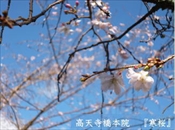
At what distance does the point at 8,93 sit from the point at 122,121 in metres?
2.60

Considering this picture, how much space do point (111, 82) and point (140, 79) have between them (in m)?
0.11

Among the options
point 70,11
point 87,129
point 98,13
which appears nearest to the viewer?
point 70,11

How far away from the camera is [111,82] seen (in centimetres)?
102

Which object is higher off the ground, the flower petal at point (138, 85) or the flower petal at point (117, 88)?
the flower petal at point (117, 88)

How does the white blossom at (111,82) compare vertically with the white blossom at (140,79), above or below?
above

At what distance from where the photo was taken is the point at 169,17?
138 cm

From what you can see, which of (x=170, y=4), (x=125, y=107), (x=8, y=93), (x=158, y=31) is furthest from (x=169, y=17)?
(x=8, y=93)

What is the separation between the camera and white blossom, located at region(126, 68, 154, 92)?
93 cm

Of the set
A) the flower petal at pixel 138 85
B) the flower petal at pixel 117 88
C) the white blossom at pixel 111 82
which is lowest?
the flower petal at pixel 138 85

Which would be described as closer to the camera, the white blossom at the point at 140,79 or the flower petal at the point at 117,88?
the white blossom at the point at 140,79

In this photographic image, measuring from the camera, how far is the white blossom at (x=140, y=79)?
933 mm

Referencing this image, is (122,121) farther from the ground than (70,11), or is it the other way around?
(70,11)

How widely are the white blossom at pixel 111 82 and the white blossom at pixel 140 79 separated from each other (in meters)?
0.04

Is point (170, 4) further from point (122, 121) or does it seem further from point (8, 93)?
point (8, 93)
